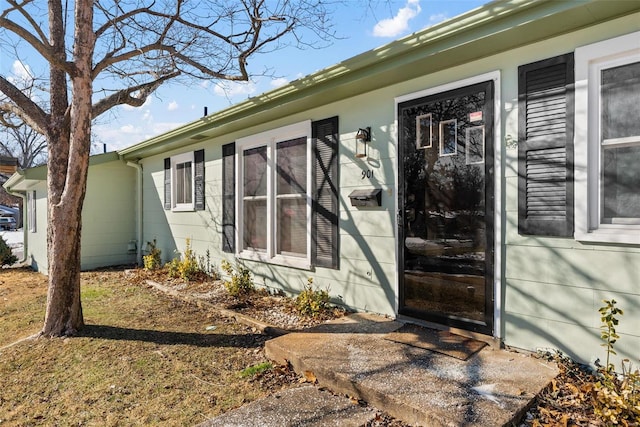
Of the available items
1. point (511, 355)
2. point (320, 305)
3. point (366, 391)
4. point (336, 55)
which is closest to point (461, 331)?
point (511, 355)

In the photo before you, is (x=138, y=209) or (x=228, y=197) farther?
(x=138, y=209)

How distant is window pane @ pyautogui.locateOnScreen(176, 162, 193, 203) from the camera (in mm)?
7301

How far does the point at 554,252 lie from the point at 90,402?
3513mm

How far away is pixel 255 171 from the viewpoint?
5719 millimetres

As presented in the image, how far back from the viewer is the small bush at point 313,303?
4.24 meters

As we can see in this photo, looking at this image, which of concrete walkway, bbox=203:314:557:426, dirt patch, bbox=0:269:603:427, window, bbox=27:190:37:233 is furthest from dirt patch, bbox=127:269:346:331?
window, bbox=27:190:37:233

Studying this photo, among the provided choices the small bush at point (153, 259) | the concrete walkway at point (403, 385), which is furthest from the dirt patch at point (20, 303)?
the concrete walkway at point (403, 385)

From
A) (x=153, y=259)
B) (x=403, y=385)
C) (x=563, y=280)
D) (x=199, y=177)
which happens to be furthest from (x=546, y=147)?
(x=153, y=259)

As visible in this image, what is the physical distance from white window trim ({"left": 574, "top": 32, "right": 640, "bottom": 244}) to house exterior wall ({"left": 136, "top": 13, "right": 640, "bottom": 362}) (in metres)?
0.10

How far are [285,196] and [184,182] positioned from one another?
315 centimetres

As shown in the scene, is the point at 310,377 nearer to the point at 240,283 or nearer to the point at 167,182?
the point at 240,283

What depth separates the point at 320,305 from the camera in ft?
14.1

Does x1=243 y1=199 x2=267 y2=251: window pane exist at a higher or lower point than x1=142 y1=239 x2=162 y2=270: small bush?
higher

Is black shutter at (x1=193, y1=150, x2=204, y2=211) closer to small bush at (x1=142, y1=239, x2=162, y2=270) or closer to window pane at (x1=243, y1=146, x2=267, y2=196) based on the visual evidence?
window pane at (x1=243, y1=146, x2=267, y2=196)
